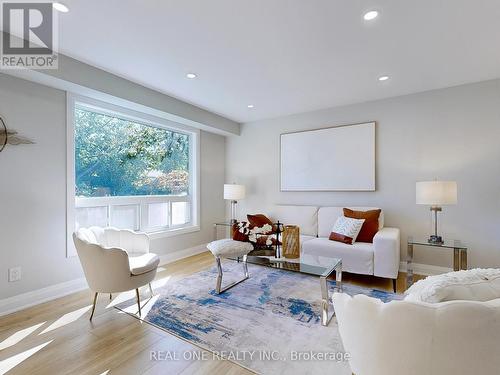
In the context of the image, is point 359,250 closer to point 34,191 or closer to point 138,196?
point 138,196

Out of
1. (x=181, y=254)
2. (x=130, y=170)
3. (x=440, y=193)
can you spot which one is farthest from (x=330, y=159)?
(x=130, y=170)

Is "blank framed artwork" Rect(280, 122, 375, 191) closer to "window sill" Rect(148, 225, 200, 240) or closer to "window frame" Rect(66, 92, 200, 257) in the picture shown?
"window frame" Rect(66, 92, 200, 257)

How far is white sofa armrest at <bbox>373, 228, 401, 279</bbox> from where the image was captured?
2.73 meters

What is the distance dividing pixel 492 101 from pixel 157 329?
14.4 feet

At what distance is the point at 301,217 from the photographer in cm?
396

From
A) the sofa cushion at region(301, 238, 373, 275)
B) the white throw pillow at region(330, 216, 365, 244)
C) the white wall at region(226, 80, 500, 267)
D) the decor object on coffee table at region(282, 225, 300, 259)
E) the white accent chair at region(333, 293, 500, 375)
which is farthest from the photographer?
the white throw pillow at region(330, 216, 365, 244)

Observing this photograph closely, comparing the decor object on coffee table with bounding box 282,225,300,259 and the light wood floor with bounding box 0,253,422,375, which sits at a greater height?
the decor object on coffee table with bounding box 282,225,300,259

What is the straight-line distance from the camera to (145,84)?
3.13 m

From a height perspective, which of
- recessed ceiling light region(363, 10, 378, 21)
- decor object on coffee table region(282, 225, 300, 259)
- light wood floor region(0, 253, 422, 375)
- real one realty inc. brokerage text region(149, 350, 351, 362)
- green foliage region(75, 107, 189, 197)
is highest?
recessed ceiling light region(363, 10, 378, 21)

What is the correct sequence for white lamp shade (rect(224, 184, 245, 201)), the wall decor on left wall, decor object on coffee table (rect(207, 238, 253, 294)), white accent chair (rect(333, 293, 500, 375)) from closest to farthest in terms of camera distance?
white accent chair (rect(333, 293, 500, 375)) < the wall decor on left wall < decor object on coffee table (rect(207, 238, 253, 294)) < white lamp shade (rect(224, 184, 245, 201))

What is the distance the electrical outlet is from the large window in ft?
2.13

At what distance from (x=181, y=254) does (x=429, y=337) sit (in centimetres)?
377

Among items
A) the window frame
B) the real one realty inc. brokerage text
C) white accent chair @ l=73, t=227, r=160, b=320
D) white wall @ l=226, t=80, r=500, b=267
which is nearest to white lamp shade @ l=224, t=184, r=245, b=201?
the window frame

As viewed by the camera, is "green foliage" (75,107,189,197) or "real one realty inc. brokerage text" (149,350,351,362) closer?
"real one realty inc. brokerage text" (149,350,351,362)
